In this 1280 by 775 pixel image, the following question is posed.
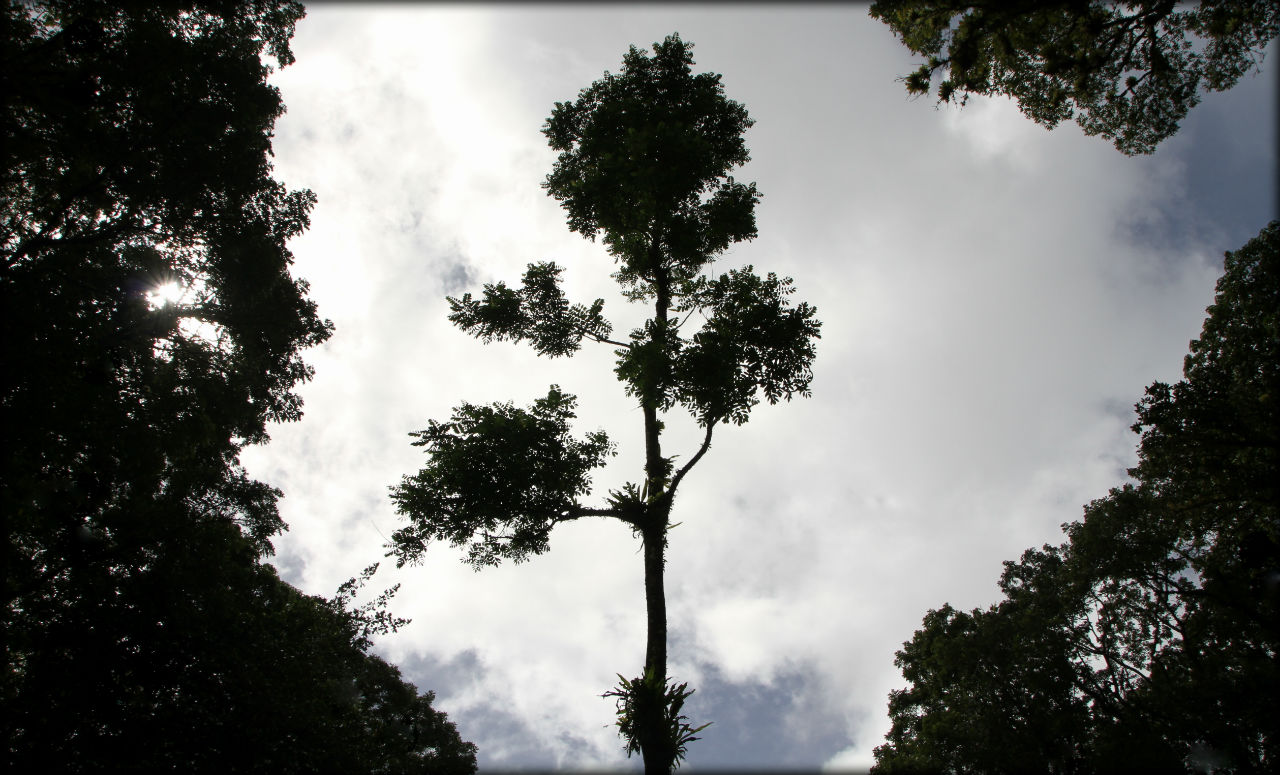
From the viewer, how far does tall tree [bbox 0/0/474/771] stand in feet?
21.4

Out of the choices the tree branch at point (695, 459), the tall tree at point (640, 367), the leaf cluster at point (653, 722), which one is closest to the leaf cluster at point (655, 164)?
the tall tree at point (640, 367)

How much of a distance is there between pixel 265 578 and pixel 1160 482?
76.5 ft

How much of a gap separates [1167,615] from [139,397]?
27.6 metres

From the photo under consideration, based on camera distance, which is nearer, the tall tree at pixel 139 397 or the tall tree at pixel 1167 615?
the tall tree at pixel 139 397

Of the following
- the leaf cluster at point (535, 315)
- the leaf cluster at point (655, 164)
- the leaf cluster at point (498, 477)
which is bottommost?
the leaf cluster at point (498, 477)

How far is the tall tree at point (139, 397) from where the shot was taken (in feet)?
21.4

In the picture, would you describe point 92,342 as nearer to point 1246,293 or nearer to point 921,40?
point 921,40

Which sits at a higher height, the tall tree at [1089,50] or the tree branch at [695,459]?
the tall tree at [1089,50]

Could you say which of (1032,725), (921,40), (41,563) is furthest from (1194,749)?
(41,563)

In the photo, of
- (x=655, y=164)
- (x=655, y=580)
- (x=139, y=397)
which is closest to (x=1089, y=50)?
(x=655, y=164)

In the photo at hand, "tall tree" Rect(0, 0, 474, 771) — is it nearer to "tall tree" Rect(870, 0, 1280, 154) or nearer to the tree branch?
the tree branch

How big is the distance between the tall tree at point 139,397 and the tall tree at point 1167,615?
15.6 meters

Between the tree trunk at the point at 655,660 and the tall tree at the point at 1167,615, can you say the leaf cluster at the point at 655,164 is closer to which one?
the tree trunk at the point at 655,660

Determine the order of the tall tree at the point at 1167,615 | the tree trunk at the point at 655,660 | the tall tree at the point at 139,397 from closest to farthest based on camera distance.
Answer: the tall tree at the point at 139,397 → the tree trunk at the point at 655,660 → the tall tree at the point at 1167,615
